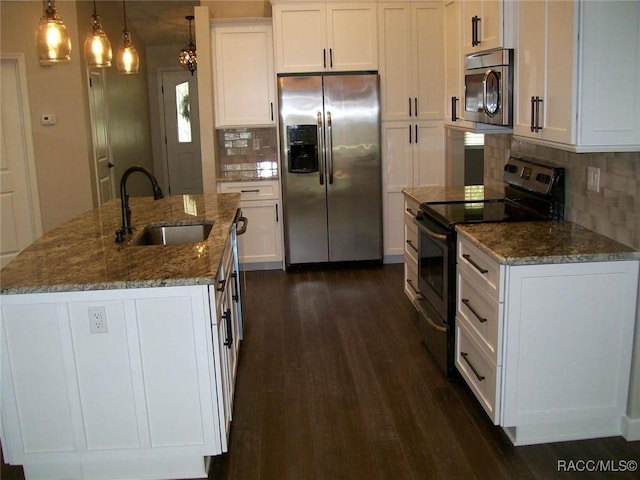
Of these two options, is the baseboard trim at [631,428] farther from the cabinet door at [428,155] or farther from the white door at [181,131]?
the white door at [181,131]

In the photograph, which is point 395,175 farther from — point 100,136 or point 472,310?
point 100,136

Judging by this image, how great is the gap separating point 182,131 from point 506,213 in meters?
7.58

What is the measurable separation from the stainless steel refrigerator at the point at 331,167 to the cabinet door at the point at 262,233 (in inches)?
5.4

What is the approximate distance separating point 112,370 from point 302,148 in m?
3.50

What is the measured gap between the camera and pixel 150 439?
8.72 ft

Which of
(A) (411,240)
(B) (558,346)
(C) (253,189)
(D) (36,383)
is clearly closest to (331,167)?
(C) (253,189)

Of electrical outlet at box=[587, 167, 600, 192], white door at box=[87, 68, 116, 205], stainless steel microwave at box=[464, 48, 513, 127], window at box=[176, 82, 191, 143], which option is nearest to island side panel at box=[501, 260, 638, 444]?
electrical outlet at box=[587, 167, 600, 192]

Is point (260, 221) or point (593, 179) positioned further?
point (260, 221)

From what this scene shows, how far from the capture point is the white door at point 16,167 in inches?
242

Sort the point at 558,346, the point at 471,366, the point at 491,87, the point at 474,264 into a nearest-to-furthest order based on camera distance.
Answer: the point at 558,346 < the point at 474,264 < the point at 471,366 < the point at 491,87

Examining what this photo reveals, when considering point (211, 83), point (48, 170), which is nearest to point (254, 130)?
point (211, 83)

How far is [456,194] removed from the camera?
429 cm

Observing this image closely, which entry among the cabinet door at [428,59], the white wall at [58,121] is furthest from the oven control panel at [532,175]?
the white wall at [58,121]

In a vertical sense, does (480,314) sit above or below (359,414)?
above
